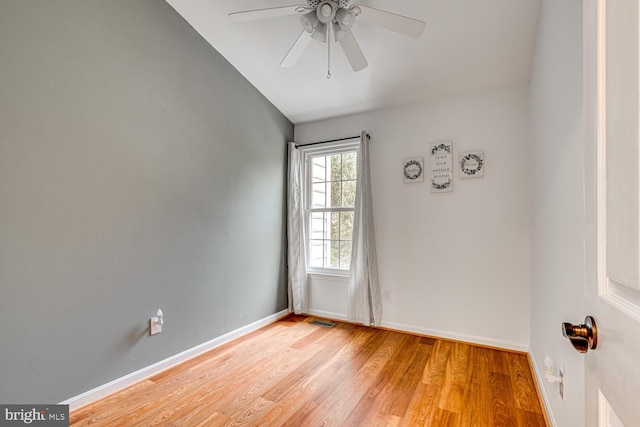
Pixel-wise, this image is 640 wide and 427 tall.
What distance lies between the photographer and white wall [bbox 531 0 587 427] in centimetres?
111

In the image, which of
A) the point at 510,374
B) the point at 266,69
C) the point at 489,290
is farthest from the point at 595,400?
the point at 266,69

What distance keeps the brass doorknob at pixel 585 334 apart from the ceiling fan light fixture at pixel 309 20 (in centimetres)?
191

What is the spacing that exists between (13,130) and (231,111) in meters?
1.62

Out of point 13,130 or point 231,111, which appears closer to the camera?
point 13,130

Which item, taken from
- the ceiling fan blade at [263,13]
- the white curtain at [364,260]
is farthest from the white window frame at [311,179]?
the ceiling fan blade at [263,13]

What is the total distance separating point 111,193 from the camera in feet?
6.44

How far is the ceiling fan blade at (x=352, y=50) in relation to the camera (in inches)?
73.7

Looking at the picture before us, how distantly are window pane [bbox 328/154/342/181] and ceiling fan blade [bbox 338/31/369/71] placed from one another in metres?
1.50

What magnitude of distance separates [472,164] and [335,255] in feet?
5.68

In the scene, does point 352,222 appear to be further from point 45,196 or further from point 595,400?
point 595,400

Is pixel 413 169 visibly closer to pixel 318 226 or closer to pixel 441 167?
pixel 441 167

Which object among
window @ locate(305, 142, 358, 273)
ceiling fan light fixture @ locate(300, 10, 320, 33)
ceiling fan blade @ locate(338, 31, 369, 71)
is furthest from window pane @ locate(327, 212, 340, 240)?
ceiling fan light fixture @ locate(300, 10, 320, 33)

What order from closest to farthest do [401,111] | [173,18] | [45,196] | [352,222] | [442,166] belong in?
[45,196] < [173,18] < [442,166] < [401,111] < [352,222]

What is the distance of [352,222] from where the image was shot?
11.3 feet
